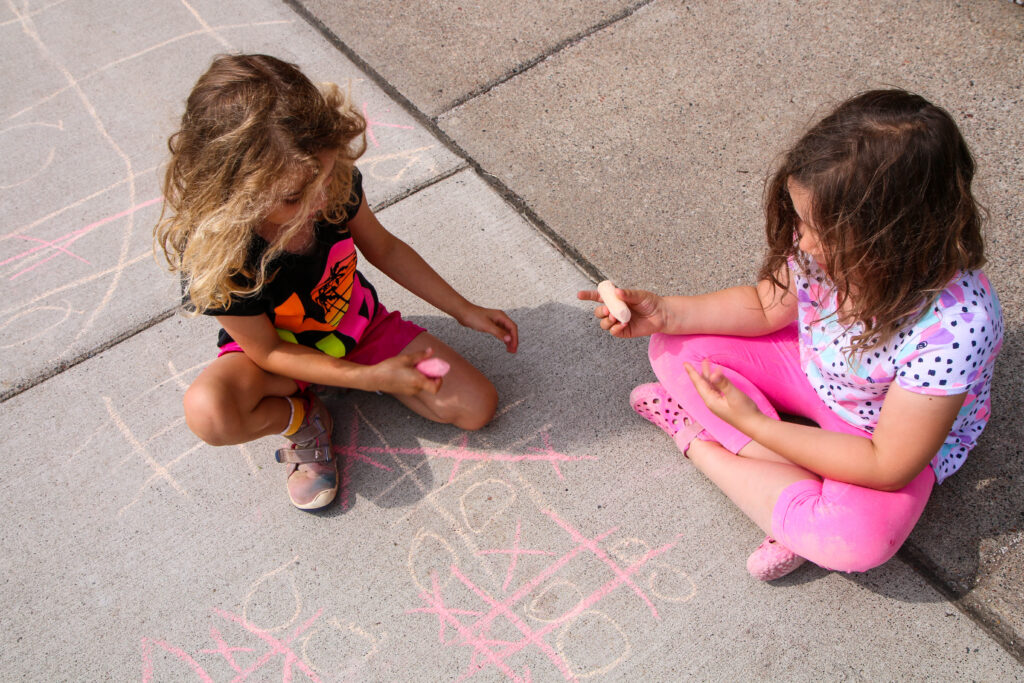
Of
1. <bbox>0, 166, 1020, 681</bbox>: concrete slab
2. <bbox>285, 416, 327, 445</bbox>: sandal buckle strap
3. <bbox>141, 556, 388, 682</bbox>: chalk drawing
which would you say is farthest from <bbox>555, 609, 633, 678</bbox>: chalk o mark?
<bbox>285, 416, 327, 445</bbox>: sandal buckle strap

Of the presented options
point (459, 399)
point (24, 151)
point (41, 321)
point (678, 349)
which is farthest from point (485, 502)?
point (24, 151)

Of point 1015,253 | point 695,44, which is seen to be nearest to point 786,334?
point 1015,253

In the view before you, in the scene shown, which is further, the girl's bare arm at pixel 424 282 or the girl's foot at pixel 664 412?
the girl's bare arm at pixel 424 282

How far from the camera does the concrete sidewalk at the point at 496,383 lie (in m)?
1.72

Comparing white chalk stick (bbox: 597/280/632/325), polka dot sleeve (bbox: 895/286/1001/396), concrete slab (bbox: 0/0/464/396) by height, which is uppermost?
polka dot sleeve (bbox: 895/286/1001/396)

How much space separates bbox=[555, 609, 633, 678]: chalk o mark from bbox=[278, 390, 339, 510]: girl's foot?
0.65 m

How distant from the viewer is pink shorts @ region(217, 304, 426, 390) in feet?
6.80

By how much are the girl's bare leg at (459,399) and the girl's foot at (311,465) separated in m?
0.24

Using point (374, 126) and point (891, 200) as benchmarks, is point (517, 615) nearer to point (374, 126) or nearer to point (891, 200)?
point (891, 200)

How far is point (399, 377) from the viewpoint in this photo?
71.5 inches

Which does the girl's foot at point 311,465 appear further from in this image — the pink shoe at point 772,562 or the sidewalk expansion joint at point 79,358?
the pink shoe at point 772,562

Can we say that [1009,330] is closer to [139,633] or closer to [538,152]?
[538,152]

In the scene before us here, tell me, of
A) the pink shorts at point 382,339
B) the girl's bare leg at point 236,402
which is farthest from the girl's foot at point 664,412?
the girl's bare leg at point 236,402

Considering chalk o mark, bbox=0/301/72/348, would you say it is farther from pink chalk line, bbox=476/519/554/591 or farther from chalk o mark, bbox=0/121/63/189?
pink chalk line, bbox=476/519/554/591
